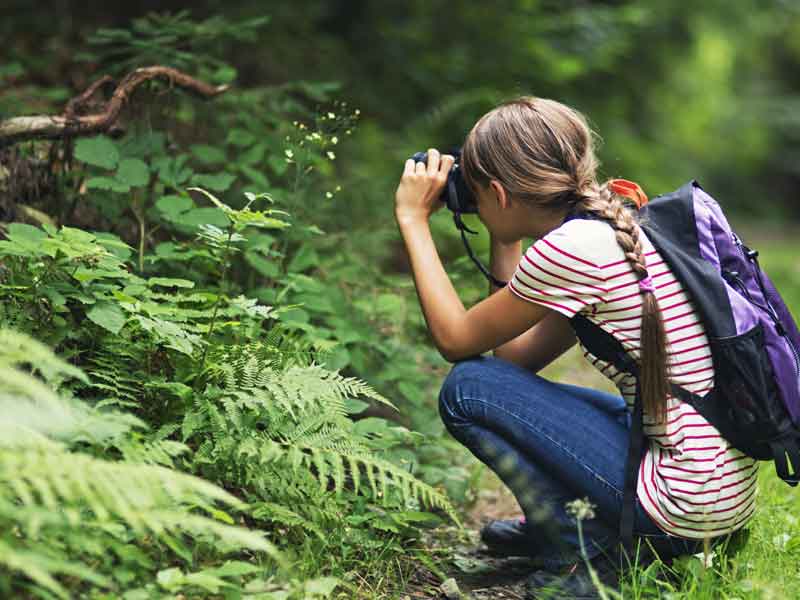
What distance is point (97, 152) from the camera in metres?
2.90

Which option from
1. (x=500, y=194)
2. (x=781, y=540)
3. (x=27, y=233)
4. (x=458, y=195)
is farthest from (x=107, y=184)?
(x=781, y=540)

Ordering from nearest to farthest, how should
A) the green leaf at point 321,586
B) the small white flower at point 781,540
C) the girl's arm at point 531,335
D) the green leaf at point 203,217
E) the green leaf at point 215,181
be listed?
the green leaf at point 321,586, the small white flower at point 781,540, the girl's arm at point 531,335, the green leaf at point 203,217, the green leaf at point 215,181

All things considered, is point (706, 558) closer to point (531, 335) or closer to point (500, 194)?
point (531, 335)

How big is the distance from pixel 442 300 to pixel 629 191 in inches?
24.7

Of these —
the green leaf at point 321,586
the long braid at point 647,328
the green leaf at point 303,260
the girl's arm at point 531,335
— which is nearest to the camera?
the green leaf at point 321,586

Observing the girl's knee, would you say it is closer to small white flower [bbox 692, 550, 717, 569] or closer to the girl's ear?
the girl's ear

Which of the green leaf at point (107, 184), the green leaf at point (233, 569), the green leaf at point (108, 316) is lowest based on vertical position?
the green leaf at point (233, 569)

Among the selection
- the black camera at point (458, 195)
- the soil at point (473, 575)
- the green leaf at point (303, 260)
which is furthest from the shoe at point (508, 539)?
the green leaf at point (303, 260)

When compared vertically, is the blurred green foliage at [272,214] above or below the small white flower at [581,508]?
above

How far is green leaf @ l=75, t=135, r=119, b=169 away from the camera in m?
2.85

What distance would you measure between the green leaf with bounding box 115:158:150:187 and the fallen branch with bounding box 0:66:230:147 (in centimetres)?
15

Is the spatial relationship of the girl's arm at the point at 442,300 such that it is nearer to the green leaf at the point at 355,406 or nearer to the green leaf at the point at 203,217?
the green leaf at the point at 355,406

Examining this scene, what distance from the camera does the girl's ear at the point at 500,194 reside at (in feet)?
7.39

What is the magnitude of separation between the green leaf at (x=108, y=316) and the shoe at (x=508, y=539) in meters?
1.30
